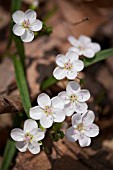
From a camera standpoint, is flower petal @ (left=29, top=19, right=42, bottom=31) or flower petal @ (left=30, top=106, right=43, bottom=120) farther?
flower petal @ (left=29, top=19, right=42, bottom=31)

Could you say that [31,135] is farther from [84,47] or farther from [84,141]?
[84,47]

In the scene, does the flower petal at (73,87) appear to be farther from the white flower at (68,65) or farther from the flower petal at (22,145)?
the flower petal at (22,145)

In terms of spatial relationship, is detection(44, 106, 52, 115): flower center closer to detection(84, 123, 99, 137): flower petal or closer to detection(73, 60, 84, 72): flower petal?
detection(84, 123, 99, 137): flower petal

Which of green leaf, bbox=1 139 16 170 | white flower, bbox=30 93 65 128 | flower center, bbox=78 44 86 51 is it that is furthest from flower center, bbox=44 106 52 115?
flower center, bbox=78 44 86 51

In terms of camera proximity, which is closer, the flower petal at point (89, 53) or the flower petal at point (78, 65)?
the flower petal at point (78, 65)

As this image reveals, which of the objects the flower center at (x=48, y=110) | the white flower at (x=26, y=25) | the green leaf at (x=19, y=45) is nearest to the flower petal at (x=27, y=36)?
the white flower at (x=26, y=25)

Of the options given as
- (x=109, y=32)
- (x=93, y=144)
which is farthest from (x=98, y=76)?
(x=93, y=144)
